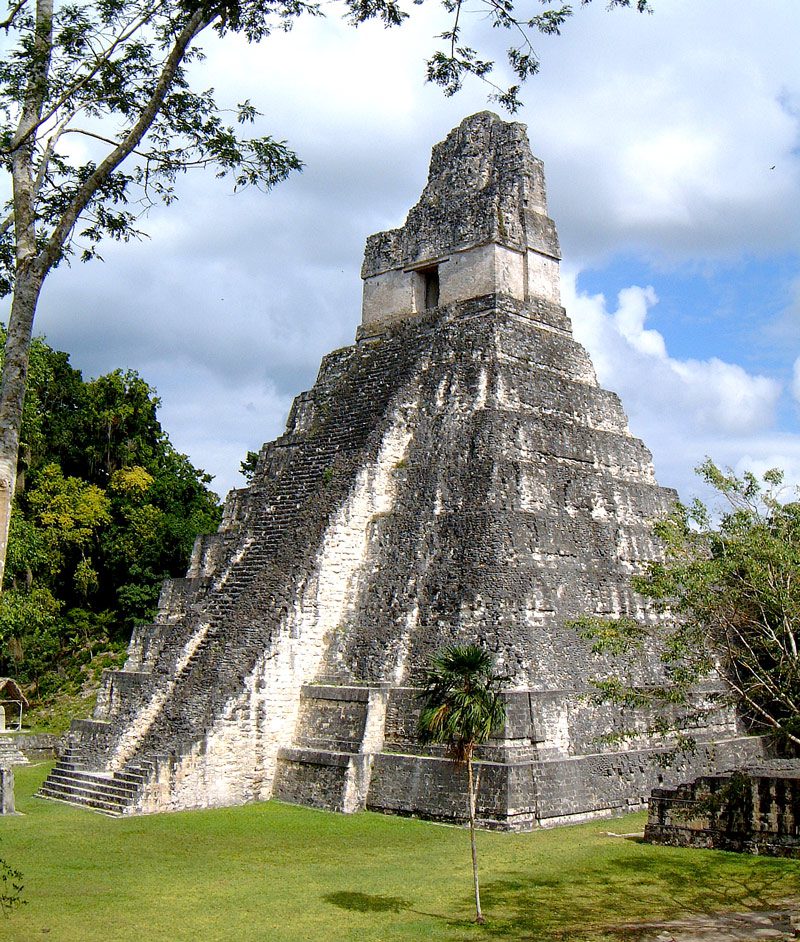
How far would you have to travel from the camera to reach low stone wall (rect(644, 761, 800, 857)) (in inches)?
460

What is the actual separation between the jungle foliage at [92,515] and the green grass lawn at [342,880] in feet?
49.9

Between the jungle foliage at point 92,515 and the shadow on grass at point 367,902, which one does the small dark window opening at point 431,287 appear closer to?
the jungle foliage at point 92,515

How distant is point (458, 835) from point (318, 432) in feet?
30.4

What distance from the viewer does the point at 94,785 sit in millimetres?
15773

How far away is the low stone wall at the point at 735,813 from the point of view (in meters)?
11.7

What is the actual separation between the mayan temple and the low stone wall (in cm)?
131

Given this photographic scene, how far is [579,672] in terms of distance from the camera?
15.3 m

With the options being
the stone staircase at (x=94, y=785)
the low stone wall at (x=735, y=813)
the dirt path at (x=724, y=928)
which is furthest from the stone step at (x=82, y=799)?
the dirt path at (x=724, y=928)

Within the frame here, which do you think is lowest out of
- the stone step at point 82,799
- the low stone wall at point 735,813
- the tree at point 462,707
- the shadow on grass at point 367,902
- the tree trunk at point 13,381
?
the shadow on grass at point 367,902

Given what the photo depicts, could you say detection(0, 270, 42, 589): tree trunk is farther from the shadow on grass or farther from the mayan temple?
the mayan temple

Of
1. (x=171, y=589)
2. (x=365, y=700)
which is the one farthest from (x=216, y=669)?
(x=171, y=589)

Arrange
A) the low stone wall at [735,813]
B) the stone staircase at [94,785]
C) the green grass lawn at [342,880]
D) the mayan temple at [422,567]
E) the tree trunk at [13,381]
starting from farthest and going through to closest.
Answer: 1. the stone staircase at [94,785]
2. the mayan temple at [422,567]
3. the low stone wall at [735,813]
4. the green grass lawn at [342,880]
5. the tree trunk at [13,381]

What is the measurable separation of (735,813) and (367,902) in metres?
4.94

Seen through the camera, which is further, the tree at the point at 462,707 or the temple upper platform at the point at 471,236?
the temple upper platform at the point at 471,236
